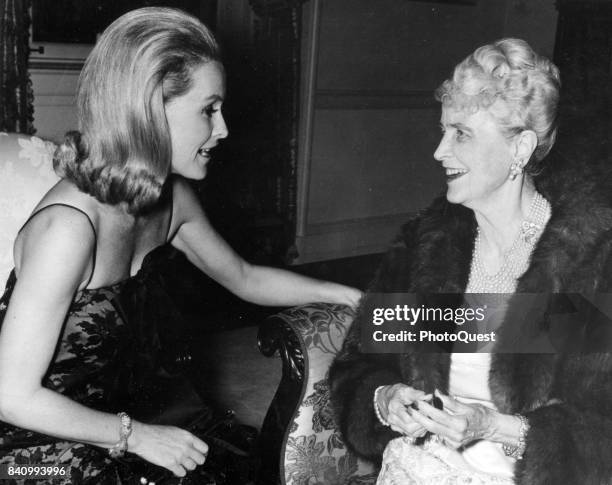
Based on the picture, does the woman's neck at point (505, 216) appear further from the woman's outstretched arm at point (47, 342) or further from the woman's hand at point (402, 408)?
the woman's outstretched arm at point (47, 342)

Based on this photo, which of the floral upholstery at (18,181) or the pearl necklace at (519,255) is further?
the floral upholstery at (18,181)

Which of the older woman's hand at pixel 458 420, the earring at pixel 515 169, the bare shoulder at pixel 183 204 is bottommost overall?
the older woman's hand at pixel 458 420

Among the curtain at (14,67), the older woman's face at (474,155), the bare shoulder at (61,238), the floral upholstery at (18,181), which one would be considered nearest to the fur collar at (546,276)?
the older woman's face at (474,155)

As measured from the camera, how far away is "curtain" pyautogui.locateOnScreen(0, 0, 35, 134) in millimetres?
2980

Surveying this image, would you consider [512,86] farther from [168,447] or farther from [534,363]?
[168,447]

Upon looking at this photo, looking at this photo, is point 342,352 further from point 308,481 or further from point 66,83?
point 66,83

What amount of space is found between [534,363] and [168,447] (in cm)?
69

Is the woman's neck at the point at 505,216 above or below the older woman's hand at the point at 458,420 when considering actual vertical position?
above

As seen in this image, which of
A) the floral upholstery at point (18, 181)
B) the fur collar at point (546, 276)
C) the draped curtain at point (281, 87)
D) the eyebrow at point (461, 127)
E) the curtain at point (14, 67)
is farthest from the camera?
the draped curtain at point (281, 87)

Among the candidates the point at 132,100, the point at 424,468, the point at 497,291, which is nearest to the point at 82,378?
the point at 132,100

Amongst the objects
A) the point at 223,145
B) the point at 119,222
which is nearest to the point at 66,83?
the point at 223,145

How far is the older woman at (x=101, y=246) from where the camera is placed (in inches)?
48.7

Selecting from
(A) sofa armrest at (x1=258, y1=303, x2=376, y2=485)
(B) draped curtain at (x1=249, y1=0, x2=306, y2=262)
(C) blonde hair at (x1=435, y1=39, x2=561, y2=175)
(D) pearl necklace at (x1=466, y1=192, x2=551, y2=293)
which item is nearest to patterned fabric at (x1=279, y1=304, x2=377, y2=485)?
(A) sofa armrest at (x1=258, y1=303, x2=376, y2=485)

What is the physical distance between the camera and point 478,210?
1.48 meters
